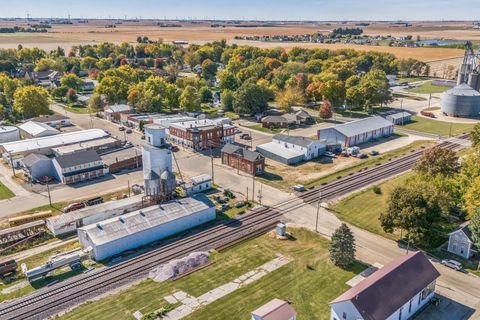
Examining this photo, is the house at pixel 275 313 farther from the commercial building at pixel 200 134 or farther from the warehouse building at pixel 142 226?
the commercial building at pixel 200 134

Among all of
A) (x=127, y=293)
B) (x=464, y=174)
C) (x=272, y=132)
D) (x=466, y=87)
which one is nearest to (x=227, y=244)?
(x=127, y=293)

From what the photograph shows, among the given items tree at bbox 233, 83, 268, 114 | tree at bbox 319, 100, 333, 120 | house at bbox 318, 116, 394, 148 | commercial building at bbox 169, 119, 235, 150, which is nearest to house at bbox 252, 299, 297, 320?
commercial building at bbox 169, 119, 235, 150

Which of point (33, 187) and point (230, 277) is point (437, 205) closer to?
point (230, 277)

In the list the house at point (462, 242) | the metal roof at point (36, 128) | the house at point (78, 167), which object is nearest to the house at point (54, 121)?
the metal roof at point (36, 128)

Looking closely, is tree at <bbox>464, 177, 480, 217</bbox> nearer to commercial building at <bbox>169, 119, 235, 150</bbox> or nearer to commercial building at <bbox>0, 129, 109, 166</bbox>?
commercial building at <bbox>169, 119, 235, 150</bbox>

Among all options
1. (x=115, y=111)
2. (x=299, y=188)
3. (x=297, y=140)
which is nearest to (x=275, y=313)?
(x=299, y=188)
